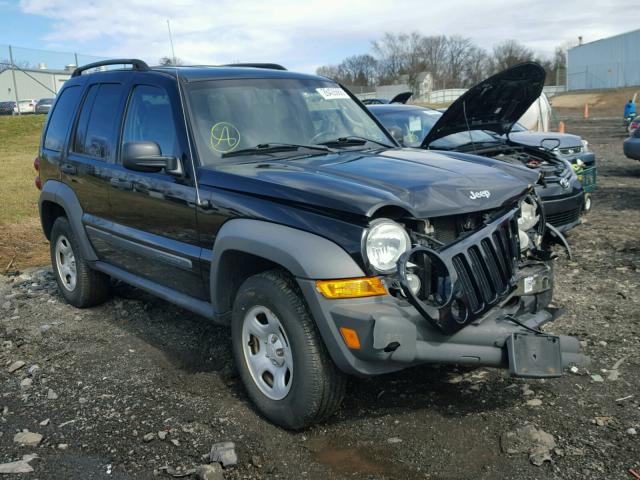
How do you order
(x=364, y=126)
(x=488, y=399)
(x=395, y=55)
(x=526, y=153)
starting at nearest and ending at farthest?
(x=488, y=399), (x=364, y=126), (x=526, y=153), (x=395, y=55)

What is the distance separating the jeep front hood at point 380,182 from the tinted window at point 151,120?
0.53 m

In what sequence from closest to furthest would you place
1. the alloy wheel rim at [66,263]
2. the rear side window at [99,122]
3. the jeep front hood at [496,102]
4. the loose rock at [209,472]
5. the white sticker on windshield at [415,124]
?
the loose rock at [209,472] < the rear side window at [99,122] < the jeep front hood at [496,102] < the alloy wheel rim at [66,263] < the white sticker on windshield at [415,124]

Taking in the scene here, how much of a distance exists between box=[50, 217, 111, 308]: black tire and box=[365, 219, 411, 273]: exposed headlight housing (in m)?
3.48

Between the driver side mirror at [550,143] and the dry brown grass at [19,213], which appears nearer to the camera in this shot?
the dry brown grass at [19,213]

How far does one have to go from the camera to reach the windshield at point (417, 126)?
8472 millimetres

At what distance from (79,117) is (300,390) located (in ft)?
11.6

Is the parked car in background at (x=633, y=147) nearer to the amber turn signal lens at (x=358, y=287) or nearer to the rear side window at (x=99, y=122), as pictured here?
the rear side window at (x=99, y=122)

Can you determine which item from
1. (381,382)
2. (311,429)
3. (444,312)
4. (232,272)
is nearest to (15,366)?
(232,272)

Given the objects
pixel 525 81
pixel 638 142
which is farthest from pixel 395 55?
pixel 525 81

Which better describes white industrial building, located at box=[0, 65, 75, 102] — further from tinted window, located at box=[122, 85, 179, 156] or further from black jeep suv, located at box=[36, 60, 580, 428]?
black jeep suv, located at box=[36, 60, 580, 428]

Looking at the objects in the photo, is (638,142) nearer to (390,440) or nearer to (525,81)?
(525,81)

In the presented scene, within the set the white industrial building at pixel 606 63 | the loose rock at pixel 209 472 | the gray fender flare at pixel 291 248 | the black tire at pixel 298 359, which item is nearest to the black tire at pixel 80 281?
the gray fender flare at pixel 291 248

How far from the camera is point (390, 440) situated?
3.52m

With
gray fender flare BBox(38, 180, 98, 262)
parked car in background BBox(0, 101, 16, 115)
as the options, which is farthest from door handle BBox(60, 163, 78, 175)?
parked car in background BBox(0, 101, 16, 115)
